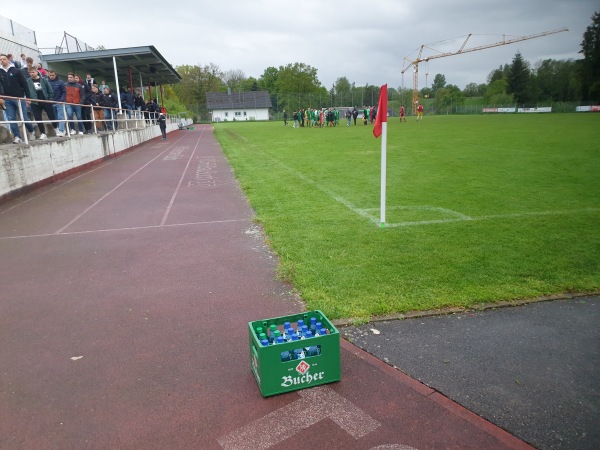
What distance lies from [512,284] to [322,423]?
308 centimetres

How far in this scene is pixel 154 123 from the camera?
35.7m

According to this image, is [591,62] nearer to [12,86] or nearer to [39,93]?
[39,93]

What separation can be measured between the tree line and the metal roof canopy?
57.2 m

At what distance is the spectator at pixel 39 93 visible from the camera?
1354 centimetres

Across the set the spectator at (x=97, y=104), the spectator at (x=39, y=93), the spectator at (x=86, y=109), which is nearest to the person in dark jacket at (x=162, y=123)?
the spectator at (x=97, y=104)

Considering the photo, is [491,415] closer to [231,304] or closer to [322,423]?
[322,423]

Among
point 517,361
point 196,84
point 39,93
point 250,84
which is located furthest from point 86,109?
point 250,84

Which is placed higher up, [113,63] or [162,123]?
[113,63]

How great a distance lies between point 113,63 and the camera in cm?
2627

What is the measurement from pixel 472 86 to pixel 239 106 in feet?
247

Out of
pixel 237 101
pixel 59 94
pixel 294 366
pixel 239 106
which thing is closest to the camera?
pixel 294 366

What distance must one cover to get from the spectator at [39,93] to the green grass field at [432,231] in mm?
6913

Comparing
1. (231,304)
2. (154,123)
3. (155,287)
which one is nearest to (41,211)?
(155,287)

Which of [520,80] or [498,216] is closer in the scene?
[498,216]
